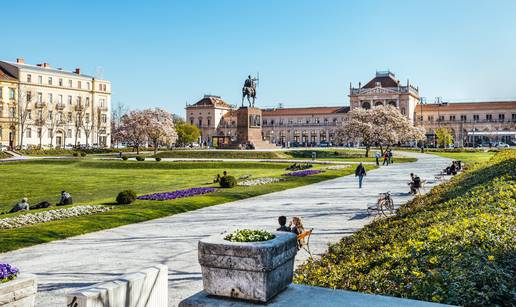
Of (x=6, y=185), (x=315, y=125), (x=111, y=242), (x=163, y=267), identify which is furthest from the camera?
(x=315, y=125)

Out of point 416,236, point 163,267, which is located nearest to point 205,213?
point 416,236

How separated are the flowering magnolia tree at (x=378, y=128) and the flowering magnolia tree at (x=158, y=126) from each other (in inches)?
1091

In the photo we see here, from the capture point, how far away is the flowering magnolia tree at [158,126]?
77688mm

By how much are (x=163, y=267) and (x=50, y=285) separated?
3.80 metres

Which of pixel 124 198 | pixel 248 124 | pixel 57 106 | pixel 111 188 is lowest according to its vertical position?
pixel 111 188

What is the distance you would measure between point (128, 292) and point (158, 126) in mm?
73778

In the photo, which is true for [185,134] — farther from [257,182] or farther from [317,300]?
[317,300]

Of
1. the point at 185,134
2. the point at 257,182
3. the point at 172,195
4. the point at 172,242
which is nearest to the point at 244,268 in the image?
the point at 172,242

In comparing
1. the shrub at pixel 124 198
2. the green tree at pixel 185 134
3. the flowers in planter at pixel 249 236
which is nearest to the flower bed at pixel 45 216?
the shrub at pixel 124 198

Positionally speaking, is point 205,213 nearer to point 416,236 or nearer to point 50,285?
point 50,285

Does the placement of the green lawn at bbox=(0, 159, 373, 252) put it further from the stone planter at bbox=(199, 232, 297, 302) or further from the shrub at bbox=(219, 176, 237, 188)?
the stone planter at bbox=(199, 232, 297, 302)

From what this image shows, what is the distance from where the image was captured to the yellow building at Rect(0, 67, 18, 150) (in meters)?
86.9

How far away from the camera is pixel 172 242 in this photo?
1273 centimetres

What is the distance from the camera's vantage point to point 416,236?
860cm
